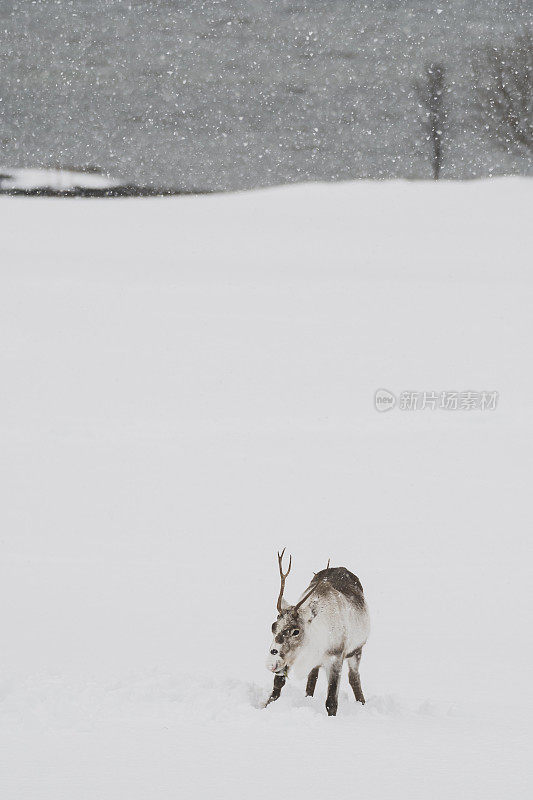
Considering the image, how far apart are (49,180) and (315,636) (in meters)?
15.3

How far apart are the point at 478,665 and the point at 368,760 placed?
6.86 feet

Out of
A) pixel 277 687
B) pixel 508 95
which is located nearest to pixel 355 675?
pixel 277 687

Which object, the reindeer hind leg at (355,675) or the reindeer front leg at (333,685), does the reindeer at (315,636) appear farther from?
the reindeer hind leg at (355,675)

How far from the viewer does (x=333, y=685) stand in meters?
5.03

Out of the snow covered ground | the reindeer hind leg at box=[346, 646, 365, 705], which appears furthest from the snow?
the reindeer hind leg at box=[346, 646, 365, 705]

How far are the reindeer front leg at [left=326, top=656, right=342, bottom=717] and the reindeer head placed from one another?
240mm

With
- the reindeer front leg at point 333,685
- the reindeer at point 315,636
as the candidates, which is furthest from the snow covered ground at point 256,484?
the reindeer at point 315,636

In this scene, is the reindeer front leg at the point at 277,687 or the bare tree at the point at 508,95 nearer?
the reindeer front leg at the point at 277,687

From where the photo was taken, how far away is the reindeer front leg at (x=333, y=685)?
4.97 metres

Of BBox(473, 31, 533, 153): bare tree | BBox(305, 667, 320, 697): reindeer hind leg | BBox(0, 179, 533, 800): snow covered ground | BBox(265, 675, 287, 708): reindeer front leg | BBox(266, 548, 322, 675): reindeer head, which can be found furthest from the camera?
BBox(473, 31, 533, 153): bare tree

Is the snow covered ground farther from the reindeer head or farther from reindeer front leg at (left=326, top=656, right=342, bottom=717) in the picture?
the reindeer head

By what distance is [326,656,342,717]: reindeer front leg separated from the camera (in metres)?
4.97

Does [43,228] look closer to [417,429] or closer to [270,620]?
[417,429]

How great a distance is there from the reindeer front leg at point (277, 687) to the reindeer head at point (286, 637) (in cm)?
17
